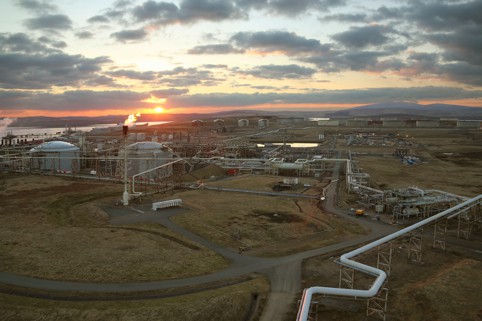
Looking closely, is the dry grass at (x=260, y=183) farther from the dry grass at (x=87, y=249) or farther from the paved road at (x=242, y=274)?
the dry grass at (x=87, y=249)

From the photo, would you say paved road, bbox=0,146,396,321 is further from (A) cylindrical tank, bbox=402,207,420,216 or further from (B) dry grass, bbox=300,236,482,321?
(A) cylindrical tank, bbox=402,207,420,216

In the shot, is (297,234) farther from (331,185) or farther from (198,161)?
(198,161)

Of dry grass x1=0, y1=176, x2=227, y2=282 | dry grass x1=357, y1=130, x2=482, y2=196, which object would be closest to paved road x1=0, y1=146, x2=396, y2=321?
dry grass x1=0, y1=176, x2=227, y2=282

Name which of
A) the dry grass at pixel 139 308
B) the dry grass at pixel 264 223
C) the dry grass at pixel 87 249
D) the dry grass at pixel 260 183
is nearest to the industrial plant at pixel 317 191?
the dry grass at pixel 260 183

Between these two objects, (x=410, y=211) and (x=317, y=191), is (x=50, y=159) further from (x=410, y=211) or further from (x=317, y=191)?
(x=410, y=211)

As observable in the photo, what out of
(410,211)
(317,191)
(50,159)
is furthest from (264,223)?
(50,159)

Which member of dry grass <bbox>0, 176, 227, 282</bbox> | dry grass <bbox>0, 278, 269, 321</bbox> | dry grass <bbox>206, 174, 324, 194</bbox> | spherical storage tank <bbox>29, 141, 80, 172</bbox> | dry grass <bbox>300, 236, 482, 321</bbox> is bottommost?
dry grass <bbox>300, 236, 482, 321</bbox>
